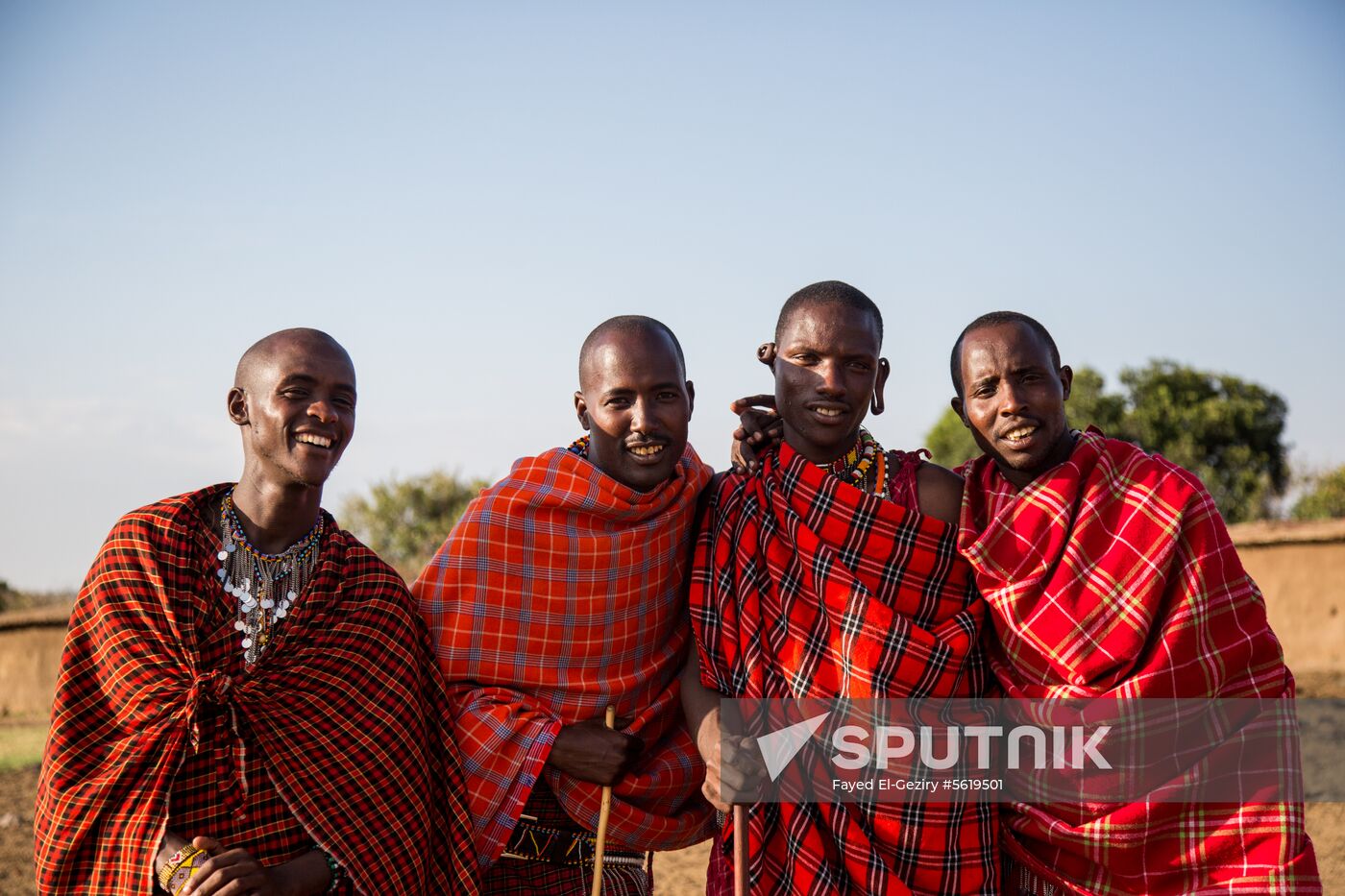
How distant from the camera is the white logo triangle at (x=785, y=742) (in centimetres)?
363

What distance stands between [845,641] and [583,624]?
0.93 meters

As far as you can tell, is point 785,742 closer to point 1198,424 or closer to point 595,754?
point 595,754

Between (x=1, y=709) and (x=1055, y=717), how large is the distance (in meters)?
14.3

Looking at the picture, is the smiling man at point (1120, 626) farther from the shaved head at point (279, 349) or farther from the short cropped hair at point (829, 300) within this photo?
the shaved head at point (279, 349)

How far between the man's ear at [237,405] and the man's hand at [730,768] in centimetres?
183

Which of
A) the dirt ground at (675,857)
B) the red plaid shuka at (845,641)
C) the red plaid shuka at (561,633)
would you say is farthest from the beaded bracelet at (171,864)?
the dirt ground at (675,857)

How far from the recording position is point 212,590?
3502 mm

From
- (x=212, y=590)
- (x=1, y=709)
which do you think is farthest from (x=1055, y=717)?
(x=1, y=709)

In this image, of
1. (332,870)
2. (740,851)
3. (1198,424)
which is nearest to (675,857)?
(740,851)

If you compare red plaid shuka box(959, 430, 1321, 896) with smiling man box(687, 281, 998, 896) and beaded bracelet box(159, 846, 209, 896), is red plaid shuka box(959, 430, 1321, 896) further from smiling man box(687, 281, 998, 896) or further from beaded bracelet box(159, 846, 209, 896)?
beaded bracelet box(159, 846, 209, 896)

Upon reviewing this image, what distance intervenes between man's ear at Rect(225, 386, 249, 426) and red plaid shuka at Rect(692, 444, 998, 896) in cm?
162

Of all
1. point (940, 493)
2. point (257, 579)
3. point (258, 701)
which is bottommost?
point (258, 701)

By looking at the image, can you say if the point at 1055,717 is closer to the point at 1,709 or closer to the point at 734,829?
the point at 734,829

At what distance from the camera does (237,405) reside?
3.75 meters
